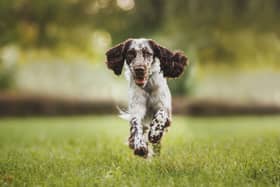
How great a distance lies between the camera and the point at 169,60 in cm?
638

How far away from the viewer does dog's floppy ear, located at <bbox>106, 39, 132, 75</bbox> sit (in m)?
6.23

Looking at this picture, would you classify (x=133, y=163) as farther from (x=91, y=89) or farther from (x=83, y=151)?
A: (x=91, y=89)

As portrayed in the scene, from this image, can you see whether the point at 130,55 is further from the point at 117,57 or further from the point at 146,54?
the point at 117,57

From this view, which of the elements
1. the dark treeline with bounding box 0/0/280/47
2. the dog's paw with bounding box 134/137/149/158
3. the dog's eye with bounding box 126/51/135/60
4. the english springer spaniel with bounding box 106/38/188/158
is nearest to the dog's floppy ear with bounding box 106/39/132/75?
the english springer spaniel with bounding box 106/38/188/158

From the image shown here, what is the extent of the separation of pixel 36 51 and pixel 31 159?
18861 mm

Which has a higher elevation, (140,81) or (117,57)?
(117,57)

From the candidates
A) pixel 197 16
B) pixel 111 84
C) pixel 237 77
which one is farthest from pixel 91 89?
pixel 197 16

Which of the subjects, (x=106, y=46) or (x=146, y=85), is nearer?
(x=146, y=85)

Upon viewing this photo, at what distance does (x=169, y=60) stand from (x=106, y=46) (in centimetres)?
1982

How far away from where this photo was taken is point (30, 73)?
997 inches

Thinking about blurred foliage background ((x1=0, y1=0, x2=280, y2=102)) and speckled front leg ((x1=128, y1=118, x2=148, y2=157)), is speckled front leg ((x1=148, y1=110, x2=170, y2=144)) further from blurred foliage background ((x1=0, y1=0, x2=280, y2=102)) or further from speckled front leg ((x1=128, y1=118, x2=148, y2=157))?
blurred foliage background ((x1=0, y1=0, x2=280, y2=102))

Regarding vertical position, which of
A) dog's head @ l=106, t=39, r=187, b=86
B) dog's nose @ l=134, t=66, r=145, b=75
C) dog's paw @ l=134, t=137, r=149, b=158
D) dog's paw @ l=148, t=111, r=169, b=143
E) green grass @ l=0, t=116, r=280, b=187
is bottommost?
green grass @ l=0, t=116, r=280, b=187

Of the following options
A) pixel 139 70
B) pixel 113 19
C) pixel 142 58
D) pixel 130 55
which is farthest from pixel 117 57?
pixel 113 19

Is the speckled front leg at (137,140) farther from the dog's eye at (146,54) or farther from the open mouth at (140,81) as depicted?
the dog's eye at (146,54)
